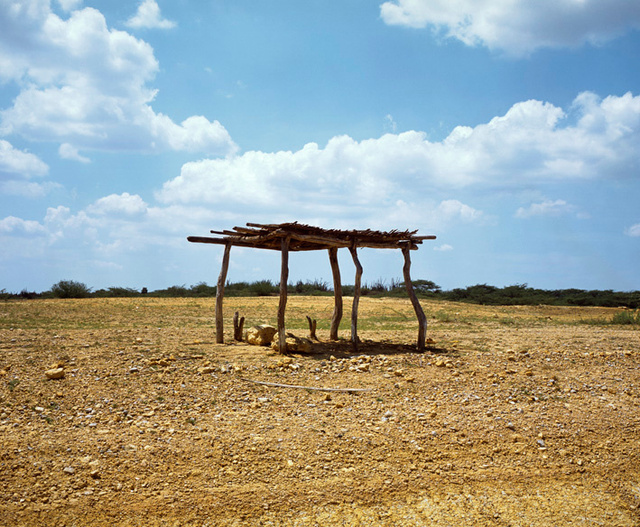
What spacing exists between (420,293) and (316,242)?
26.7 meters

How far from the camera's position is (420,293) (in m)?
36.9

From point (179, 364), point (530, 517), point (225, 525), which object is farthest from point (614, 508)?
point (179, 364)

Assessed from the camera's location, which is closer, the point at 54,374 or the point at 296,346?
the point at 54,374

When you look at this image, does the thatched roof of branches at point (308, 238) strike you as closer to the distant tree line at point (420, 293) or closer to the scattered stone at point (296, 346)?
the scattered stone at point (296, 346)

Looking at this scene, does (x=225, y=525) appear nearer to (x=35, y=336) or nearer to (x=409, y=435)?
(x=409, y=435)

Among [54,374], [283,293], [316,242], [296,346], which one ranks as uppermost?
[316,242]

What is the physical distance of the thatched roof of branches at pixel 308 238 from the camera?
34.8ft

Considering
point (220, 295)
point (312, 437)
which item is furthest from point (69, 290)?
point (312, 437)

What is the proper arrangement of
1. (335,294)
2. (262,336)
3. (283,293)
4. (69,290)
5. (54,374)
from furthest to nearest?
(69,290)
(335,294)
(262,336)
(283,293)
(54,374)

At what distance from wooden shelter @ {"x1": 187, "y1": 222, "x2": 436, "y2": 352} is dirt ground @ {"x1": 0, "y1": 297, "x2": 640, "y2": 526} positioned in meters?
1.11

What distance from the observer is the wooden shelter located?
1061 cm

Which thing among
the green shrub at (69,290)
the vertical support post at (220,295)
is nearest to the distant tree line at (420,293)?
the green shrub at (69,290)

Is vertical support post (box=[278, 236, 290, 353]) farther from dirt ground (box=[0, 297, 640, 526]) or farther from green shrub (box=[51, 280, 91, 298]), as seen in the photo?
green shrub (box=[51, 280, 91, 298])

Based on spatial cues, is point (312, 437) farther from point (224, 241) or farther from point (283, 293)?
point (224, 241)
